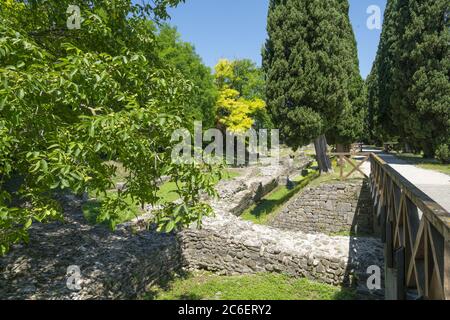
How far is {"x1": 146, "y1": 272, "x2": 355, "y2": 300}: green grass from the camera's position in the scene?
6.79 metres

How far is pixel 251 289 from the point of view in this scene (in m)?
7.14

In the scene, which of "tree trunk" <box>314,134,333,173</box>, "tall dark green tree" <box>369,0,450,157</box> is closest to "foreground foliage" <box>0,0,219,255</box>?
"tree trunk" <box>314,134,333,173</box>

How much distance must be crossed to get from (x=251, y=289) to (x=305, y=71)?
10.8 meters

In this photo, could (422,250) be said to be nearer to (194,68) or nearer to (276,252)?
(276,252)

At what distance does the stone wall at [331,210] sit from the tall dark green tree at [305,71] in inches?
111

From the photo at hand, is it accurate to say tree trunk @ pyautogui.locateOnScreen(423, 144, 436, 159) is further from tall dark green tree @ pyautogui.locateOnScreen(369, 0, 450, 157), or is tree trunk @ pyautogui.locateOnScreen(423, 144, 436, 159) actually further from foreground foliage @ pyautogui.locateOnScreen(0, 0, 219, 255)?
foreground foliage @ pyautogui.locateOnScreen(0, 0, 219, 255)

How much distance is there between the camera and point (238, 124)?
3028 cm

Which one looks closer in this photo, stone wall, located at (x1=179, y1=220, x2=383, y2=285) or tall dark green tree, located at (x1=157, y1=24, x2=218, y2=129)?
stone wall, located at (x1=179, y1=220, x2=383, y2=285)

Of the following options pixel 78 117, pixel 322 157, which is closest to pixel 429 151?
pixel 322 157

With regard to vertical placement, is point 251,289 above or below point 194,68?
below

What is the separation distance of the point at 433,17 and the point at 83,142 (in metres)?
21.3

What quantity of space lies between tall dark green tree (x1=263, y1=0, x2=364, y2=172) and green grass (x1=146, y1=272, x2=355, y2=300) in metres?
8.54

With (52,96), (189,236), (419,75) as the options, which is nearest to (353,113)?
(419,75)
